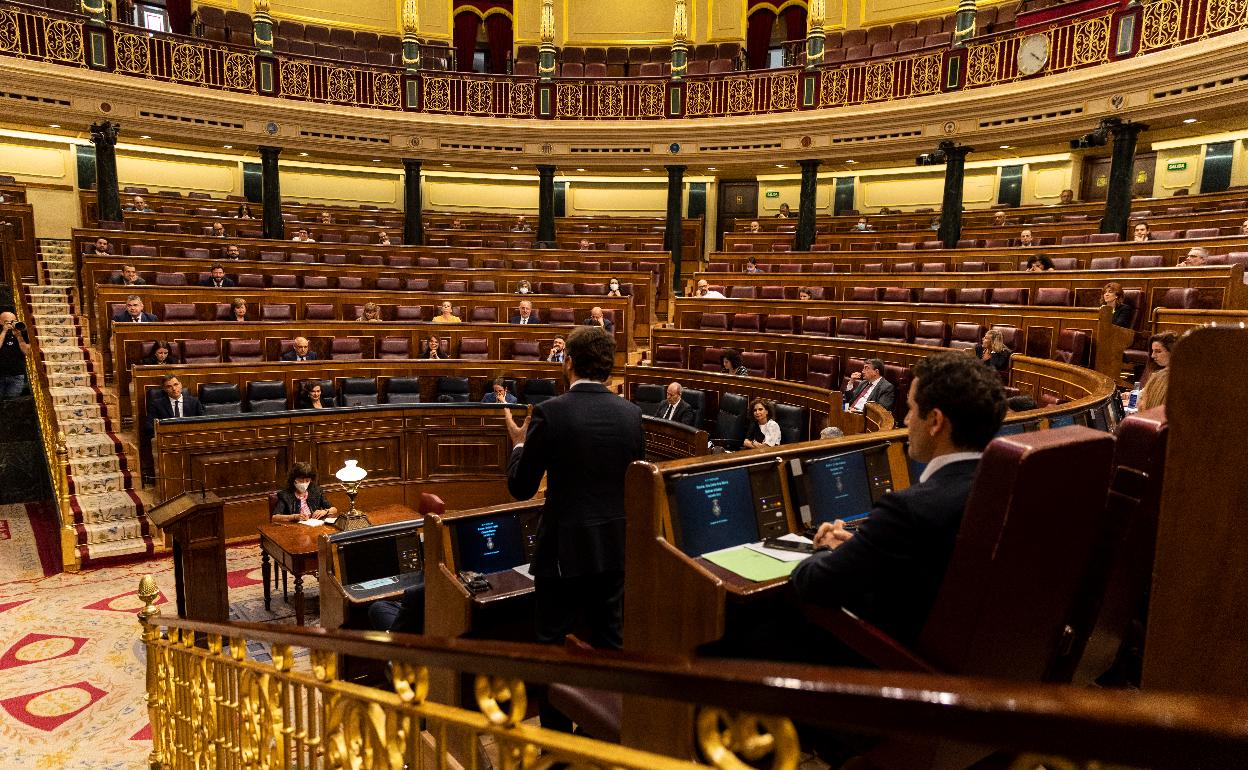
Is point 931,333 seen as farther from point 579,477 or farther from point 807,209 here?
point 807,209

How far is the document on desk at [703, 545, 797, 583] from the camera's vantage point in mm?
1797

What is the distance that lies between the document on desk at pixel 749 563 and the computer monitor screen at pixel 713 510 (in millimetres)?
38

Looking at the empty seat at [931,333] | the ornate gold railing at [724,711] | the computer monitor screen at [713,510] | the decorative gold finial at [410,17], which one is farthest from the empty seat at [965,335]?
the decorative gold finial at [410,17]

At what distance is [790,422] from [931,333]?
6.17 feet

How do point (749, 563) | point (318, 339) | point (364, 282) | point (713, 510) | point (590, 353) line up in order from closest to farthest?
1. point (749, 563)
2. point (713, 510)
3. point (590, 353)
4. point (318, 339)
5. point (364, 282)

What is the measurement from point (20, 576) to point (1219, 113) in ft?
38.0

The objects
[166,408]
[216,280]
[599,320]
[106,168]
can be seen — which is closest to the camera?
[166,408]

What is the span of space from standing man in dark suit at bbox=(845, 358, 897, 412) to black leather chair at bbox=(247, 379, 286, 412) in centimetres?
464

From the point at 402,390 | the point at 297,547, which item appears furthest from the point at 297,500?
the point at 402,390

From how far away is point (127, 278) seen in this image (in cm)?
768

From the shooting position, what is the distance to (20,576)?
17.2ft

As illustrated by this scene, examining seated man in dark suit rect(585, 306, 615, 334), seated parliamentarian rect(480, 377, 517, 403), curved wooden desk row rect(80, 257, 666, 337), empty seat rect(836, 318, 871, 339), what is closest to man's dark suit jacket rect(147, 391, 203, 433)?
curved wooden desk row rect(80, 257, 666, 337)

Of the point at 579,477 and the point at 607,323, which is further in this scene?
the point at 607,323

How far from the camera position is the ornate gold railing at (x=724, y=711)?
19.7 inches
